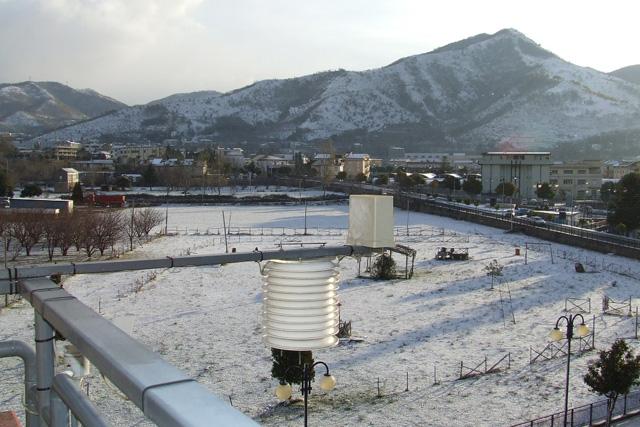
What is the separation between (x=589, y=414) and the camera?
7.46 meters

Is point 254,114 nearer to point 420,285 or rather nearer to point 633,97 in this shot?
point 633,97

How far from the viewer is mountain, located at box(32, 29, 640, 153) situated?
4402 inches

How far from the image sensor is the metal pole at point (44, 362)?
170cm

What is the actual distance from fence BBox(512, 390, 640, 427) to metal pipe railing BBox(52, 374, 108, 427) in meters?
6.45

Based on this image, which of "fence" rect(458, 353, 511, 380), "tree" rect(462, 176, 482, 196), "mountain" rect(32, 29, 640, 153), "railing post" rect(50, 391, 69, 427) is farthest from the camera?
"mountain" rect(32, 29, 640, 153)

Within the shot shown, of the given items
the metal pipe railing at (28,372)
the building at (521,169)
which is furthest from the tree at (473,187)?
the metal pipe railing at (28,372)

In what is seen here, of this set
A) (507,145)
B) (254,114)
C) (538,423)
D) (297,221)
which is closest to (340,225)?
(297,221)

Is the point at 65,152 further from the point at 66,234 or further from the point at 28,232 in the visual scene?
the point at 66,234

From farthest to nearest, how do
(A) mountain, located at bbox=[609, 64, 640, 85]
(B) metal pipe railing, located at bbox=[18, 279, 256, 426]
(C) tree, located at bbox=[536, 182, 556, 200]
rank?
(A) mountain, located at bbox=[609, 64, 640, 85] → (C) tree, located at bbox=[536, 182, 556, 200] → (B) metal pipe railing, located at bbox=[18, 279, 256, 426]

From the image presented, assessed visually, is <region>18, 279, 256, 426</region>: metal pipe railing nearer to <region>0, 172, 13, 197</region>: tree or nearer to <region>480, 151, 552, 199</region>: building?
<region>0, 172, 13, 197</region>: tree

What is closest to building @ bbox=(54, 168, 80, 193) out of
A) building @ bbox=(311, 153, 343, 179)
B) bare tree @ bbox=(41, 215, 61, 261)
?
building @ bbox=(311, 153, 343, 179)

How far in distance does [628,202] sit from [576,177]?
86.2 ft

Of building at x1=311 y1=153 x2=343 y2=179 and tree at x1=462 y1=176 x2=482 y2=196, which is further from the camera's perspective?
building at x1=311 y1=153 x2=343 y2=179

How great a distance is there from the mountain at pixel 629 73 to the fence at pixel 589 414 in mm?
157512
